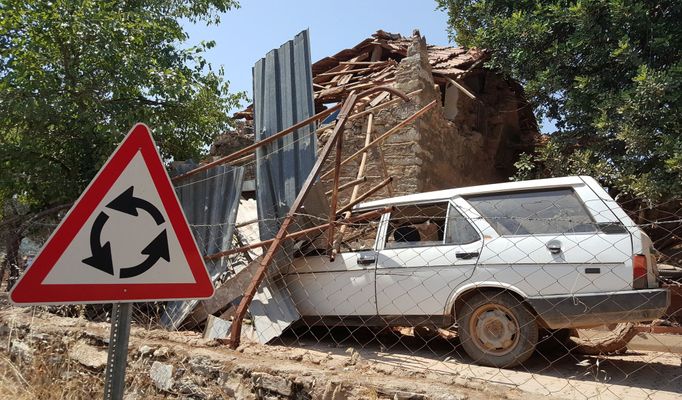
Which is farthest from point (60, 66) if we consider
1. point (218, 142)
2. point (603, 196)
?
point (603, 196)

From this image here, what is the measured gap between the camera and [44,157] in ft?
24.1

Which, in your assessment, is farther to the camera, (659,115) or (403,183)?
(403,183)

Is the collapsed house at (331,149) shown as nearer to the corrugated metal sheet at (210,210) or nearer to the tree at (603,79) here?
the corrugated metal sheet at (210,210)

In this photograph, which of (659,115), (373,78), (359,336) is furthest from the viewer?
(373,78)

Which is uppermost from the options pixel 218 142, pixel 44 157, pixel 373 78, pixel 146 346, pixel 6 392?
pixel 373 78

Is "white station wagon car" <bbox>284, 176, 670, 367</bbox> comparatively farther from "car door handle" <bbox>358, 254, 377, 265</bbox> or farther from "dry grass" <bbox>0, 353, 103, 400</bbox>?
"dry grass" <bbox>0, 353, 103, 400</bbox>

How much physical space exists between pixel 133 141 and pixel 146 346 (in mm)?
2250

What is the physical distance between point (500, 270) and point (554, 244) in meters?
0.49

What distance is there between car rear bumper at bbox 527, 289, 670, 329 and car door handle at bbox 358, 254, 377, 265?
4.86ft

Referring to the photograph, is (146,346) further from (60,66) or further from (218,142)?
(218,142)

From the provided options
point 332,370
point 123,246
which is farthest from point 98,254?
point 332,370

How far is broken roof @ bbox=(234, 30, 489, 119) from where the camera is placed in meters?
9.54

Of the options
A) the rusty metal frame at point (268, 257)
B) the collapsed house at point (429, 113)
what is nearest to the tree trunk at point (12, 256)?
the rusty metal frame at point (268, 257)

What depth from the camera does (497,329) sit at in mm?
4301
